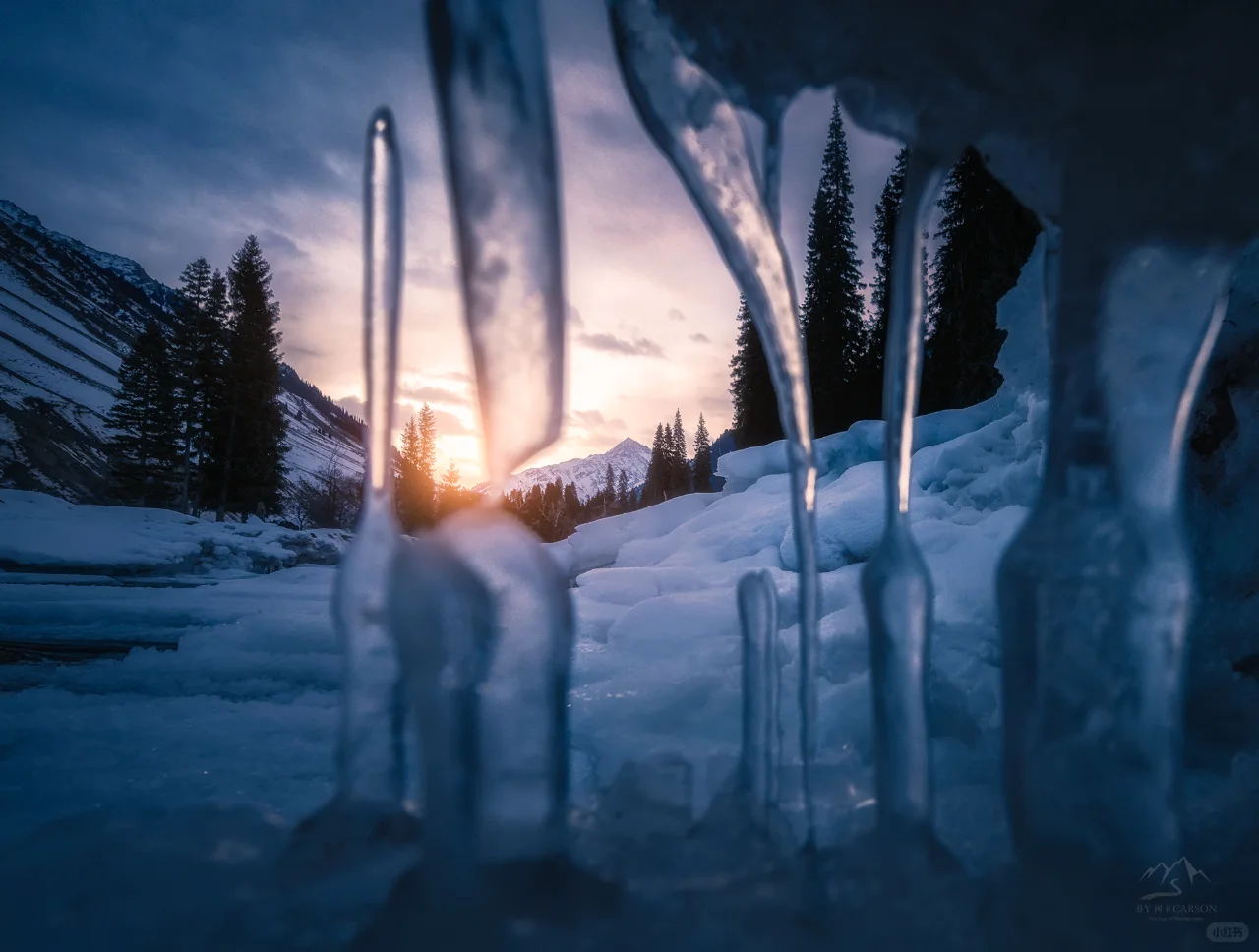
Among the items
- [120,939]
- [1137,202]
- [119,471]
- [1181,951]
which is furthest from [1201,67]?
[119,471]

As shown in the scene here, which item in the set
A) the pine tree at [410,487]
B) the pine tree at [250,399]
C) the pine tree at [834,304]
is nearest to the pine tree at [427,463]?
the pine tree at [410,487]

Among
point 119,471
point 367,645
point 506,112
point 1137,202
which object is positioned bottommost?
point 367,645

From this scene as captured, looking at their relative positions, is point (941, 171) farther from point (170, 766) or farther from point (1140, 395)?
point (170, 766)

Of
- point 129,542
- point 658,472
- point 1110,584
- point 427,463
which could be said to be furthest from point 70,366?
point 1110,584

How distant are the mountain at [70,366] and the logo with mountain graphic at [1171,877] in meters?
26.4

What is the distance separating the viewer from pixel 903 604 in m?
2.35

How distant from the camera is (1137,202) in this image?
2170mm

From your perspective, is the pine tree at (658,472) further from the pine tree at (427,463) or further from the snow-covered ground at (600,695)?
the snow-covered ground at (600,695)

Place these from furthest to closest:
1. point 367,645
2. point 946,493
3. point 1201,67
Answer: point 946,493 → point 367,645 → point 1201,67

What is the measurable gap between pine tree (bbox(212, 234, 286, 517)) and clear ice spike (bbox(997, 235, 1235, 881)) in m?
Result: 25.2

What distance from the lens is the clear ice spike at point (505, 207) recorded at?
6.45ft

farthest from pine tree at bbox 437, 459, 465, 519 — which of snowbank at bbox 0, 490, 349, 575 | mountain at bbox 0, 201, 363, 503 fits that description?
snowbank at bbox 0, 490, 349, 575

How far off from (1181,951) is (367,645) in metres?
3.01

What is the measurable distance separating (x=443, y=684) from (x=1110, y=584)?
2.45 metres
